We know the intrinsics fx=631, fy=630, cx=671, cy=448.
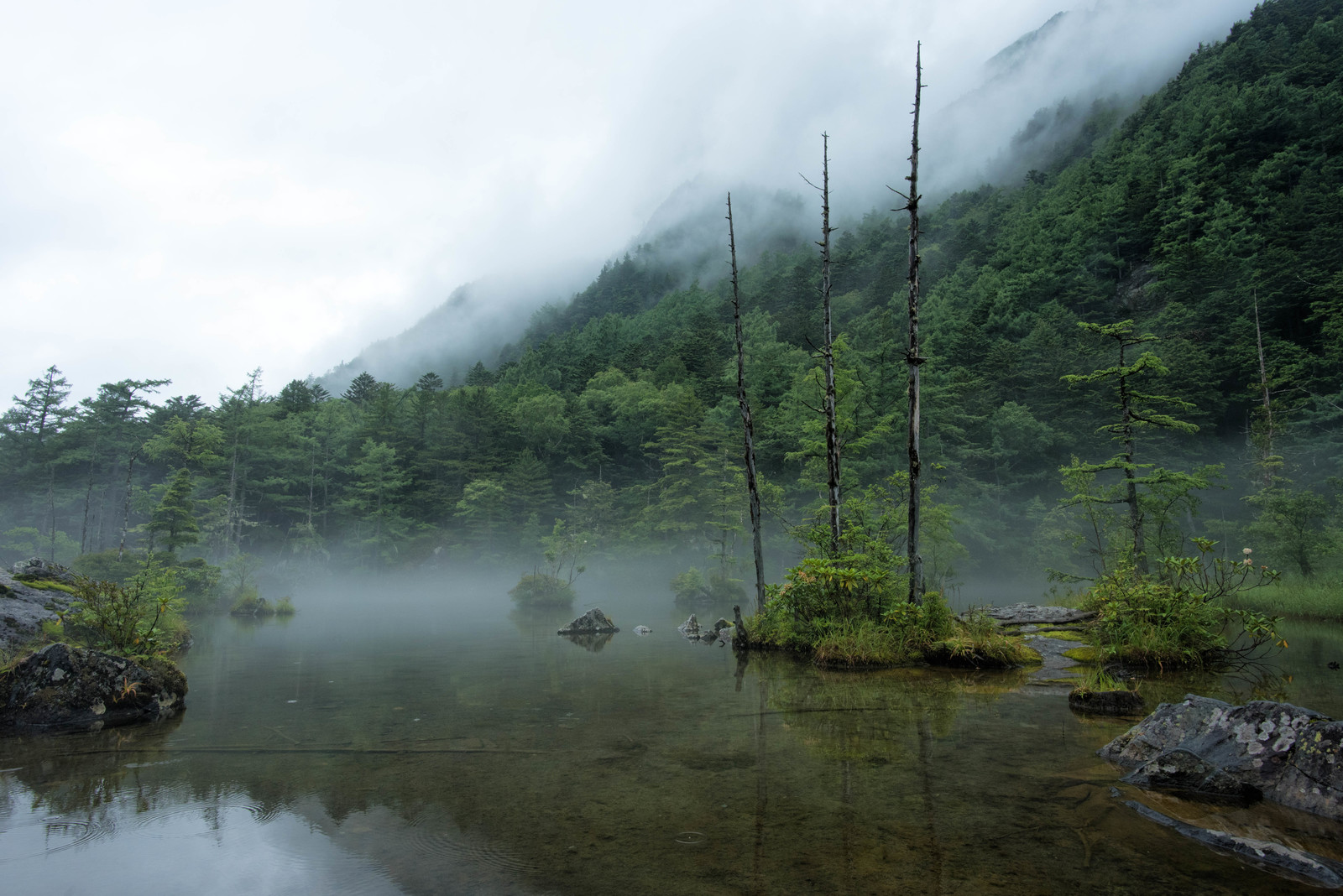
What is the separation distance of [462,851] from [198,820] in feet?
7.93

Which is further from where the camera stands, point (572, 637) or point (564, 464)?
point (564, 464)

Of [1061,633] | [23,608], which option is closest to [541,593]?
[23,608]

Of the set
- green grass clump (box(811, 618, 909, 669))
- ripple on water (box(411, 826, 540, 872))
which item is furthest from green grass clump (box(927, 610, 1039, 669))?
ripple on water (box(411, 826, 540, 872))

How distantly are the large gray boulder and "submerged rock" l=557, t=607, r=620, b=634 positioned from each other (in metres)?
16.6

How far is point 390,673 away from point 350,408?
67565mm

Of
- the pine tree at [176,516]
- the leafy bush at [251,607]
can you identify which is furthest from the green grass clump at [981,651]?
the pine tree at [176,516]

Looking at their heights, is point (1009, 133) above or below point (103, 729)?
above

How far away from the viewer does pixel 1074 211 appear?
2815 inches

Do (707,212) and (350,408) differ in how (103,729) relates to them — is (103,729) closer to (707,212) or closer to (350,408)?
(350,408)

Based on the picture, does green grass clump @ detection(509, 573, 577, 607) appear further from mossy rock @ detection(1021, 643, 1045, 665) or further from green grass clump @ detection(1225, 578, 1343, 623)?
green grass clump @ detection(1225, 578, 1343, 623)

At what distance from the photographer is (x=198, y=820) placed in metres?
4.94

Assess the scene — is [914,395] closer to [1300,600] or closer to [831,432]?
[831,432]

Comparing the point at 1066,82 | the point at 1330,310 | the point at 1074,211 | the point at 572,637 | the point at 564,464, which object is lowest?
the point at 572,637

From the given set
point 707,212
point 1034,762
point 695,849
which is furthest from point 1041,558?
point 707,212
